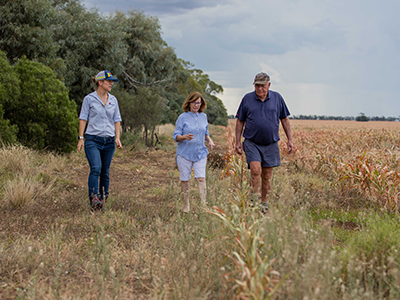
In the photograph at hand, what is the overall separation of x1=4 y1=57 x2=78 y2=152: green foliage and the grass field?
79 cm

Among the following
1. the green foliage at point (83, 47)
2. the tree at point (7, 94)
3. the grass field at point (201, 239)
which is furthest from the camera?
the green foliage at point (83, 47)

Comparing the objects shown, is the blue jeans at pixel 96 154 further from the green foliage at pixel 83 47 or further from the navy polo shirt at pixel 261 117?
the green foliage at pixel 83 47

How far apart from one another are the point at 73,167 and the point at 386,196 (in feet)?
22.9

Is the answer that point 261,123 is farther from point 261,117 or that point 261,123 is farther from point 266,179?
point 266,179

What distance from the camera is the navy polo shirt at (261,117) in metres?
5.20

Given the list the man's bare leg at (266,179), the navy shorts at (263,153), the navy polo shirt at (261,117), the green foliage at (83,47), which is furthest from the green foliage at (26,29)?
the man's bare leg at (266,179)

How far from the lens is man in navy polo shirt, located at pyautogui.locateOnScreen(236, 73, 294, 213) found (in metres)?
5.19

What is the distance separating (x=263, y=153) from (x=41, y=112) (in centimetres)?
658

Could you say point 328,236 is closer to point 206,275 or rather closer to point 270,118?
point 206,275

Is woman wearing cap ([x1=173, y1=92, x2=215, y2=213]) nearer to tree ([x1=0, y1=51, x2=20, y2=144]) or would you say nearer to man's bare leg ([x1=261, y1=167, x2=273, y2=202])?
man's bare leg ([x1=261, y1=167, x2=273, y2=202])

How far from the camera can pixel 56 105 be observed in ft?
31.4

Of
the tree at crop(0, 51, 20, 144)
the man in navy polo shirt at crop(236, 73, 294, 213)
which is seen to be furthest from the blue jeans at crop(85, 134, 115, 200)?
the tree at crop(0, 51, 20, 144)

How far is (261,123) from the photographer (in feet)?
17.0

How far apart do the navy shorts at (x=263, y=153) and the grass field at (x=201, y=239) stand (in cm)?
30
